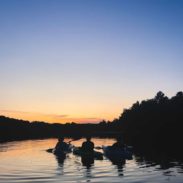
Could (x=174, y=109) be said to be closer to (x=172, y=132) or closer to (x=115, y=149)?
(x=172, y=132)

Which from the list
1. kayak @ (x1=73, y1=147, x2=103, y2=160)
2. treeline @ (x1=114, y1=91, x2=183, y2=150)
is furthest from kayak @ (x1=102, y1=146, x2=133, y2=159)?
treeline @ (x1=114, y1=91, x2=183, y2=150)

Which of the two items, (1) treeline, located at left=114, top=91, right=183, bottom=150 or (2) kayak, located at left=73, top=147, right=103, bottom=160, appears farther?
(1) treeline, located at left=114, top=91, right=183, bottom=150

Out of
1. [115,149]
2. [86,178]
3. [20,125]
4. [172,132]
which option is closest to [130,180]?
[86,178]

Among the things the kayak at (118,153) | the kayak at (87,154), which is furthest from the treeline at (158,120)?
the kayak at (118,153)

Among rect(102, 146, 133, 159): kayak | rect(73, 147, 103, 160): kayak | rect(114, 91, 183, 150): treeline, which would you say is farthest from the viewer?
rect(114, 91, 183, 150): treeline

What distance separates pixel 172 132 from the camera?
335 feet

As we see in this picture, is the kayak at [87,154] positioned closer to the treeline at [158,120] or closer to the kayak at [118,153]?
the kayak at [118,153]

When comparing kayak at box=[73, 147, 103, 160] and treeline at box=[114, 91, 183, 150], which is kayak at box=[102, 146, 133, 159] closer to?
kayak at box=[73, 147, 103, 160]

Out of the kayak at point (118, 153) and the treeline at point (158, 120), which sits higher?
the treeline at point (158, 120)

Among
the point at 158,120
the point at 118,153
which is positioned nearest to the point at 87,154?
the point at 118,153

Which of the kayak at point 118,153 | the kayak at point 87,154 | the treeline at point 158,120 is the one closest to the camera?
the kayak at point 87,154

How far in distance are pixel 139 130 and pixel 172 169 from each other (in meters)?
104

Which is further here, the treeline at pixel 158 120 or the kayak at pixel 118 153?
the treeline at pixel 158 120

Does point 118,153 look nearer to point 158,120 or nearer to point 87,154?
point 87,154
